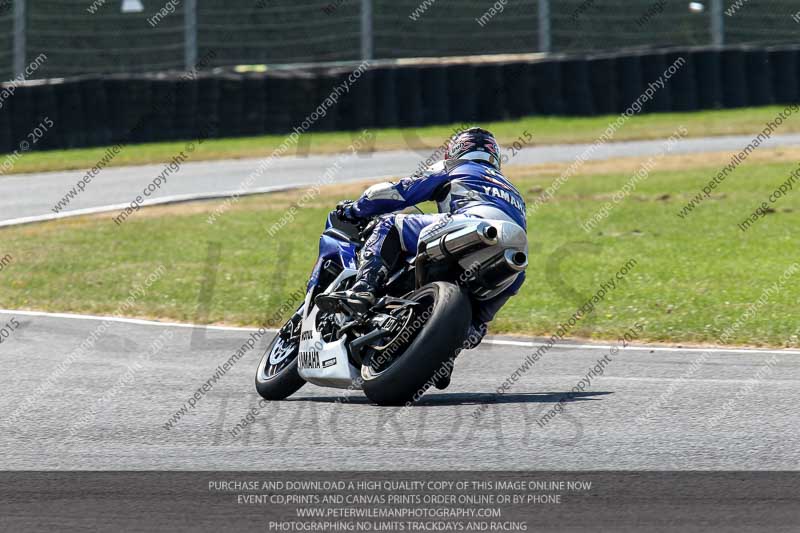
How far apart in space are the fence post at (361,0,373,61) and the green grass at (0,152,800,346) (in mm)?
7491

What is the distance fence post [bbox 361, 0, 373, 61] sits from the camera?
82.0 ft

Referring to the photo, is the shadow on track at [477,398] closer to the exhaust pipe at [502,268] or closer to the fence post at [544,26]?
the exhaust pipe at [502,268]

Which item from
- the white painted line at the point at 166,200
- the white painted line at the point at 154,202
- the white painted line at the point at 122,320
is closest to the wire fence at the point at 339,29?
the white painted line at the point at 166,200

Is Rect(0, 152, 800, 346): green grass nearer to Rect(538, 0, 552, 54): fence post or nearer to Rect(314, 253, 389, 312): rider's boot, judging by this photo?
Rect(314, 253, 389, 312): rider's boot

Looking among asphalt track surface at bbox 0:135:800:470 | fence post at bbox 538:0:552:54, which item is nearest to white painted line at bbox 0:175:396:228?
asphalt track surface at bbox 0:135:800:470

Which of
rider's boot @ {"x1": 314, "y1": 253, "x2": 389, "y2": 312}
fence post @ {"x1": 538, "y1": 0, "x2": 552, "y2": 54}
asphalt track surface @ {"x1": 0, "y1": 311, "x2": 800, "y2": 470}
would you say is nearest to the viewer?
asphalt track surface @ {"x1": 0, "y1": 311, "x2": 800, "y2": 470}

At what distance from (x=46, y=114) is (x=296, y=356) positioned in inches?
609

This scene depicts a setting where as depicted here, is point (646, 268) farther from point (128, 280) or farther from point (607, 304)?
point (128, 280)

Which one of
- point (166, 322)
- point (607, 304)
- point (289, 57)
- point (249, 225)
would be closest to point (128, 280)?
point (166, 322)

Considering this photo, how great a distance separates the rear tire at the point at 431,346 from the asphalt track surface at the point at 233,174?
10542 millimetres

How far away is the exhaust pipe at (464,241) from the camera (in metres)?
6.98

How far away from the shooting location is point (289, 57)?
26891 mm

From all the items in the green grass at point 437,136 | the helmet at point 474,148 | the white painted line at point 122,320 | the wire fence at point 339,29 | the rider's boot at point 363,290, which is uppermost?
the helmet at point 474,148

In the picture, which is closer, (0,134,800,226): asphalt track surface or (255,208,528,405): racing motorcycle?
(255,208,528,405): racing motorcycle
